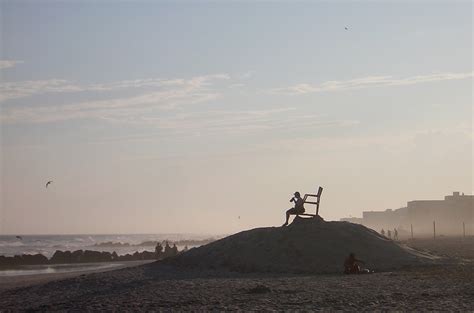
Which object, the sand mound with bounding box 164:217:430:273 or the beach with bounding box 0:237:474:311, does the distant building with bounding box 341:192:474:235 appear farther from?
the beach with bounding box 0:237:474:311

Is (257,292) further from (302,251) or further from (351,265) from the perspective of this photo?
(302,251)

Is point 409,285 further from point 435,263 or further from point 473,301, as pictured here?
point 435,263

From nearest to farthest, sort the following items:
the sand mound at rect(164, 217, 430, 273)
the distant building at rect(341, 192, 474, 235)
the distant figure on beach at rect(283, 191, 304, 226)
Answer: the sand mound at rect(164, 217, 430, 273)
the distant figure on beach at rect(283, 191, 304, 226)
the distant building at rect(341, 192, 474, 235)

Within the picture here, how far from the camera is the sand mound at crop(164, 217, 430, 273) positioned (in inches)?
1138

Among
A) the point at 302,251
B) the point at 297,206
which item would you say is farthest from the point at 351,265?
the point at 297,206

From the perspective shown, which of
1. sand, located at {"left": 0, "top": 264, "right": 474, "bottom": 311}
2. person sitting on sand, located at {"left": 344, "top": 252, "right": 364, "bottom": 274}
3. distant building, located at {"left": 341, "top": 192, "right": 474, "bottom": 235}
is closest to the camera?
sand, located at {"left": 0, "top": 264, "right": 474, "bottom": 311}

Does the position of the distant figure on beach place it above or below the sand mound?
above

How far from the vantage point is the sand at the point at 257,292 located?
18.1 m

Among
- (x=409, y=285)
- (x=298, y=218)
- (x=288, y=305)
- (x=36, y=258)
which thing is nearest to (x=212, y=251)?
(x=298, y=218)

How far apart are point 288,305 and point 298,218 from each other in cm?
1482

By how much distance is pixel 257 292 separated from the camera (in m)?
20.8

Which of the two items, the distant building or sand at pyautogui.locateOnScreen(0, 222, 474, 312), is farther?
the distant building

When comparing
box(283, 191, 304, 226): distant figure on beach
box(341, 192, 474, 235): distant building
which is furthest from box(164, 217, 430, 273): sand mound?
box(341, 192, 474, 235): distant building

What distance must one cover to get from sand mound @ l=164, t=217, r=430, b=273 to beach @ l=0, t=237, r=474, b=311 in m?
1.34
